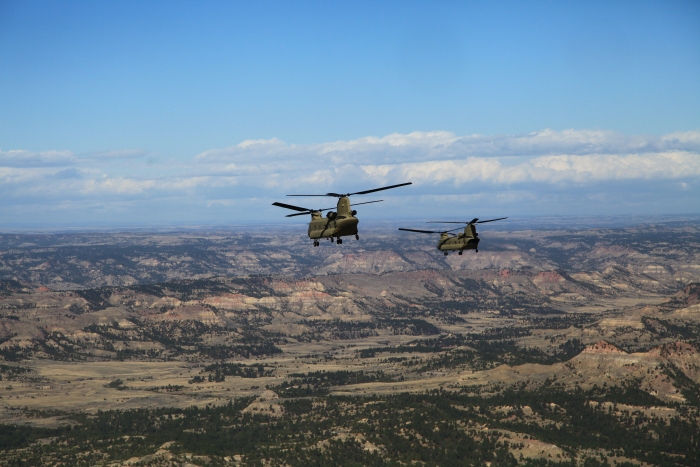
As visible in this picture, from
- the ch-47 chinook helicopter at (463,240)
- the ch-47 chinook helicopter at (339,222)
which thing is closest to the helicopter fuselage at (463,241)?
the ch-47 chinook helicopter at (463,240)

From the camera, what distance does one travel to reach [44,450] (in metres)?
198

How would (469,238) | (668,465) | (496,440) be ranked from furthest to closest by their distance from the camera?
(496,440) < (668,465) < (469,238)

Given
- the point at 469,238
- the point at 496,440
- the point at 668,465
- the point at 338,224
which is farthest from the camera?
the point at 496,440

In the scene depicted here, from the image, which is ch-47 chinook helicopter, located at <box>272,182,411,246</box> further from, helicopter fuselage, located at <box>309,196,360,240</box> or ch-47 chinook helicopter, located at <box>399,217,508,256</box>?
ch-47 chinook helicopter, located at <box>399,217,508,256</box>

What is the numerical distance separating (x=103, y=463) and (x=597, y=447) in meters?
102

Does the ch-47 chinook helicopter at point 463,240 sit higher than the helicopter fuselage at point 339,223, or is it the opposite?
the helicopter fuselage at point 339,223

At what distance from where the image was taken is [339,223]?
343 feet

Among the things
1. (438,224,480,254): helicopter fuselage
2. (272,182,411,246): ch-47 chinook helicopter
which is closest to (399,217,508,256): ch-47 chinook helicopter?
(438,224,480,254): helicopter fuselage

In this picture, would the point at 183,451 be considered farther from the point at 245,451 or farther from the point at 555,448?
the point at 555,448

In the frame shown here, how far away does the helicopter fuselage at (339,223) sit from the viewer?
104 metres

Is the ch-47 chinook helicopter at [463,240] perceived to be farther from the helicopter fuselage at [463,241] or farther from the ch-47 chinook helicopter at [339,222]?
the ch-47 chinook helicopter at [339,222]

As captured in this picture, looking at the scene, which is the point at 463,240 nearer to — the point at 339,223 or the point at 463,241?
the point at 463,241

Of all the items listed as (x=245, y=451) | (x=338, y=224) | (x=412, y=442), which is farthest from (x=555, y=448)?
(x=338, y=224)

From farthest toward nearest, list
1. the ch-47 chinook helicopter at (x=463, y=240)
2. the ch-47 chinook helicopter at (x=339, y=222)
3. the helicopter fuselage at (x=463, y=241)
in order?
the helicopter fuselage at (x=463, y=241) < the ch-47 chinook helicopter at (x=463, y=240) < the ch-47 chinook helicopter at (x=339, y=222)
